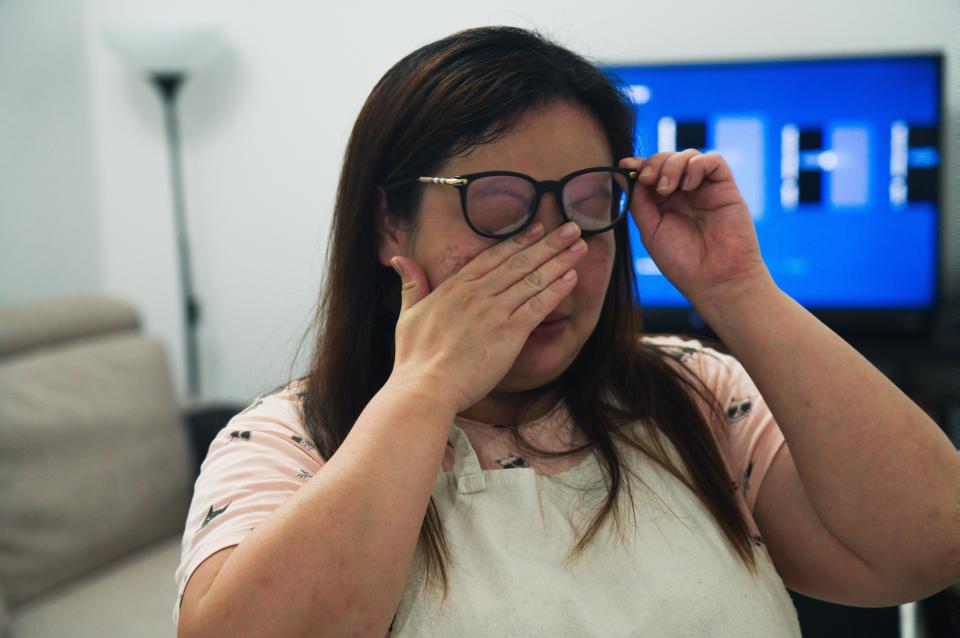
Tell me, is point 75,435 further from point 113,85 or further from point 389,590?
point 113,85

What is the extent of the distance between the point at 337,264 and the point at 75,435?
4.43 feet

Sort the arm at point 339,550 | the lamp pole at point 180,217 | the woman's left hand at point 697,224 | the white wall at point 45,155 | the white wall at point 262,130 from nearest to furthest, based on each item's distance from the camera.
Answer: the arm at point 339,550
the woman's left hand at point 697,224
the white wall at point 262,130
the white wall at point 45,155
the lamp pole at point 180,217

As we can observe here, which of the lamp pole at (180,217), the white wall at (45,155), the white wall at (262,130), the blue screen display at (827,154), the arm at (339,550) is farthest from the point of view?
the lamp pole at (180,217)

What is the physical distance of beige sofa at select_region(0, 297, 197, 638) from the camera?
194cm

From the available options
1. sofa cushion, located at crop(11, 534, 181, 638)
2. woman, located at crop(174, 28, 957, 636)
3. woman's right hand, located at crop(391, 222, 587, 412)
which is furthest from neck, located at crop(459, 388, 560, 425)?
sofa cushion, located at crop(11, 534, 181, 638)

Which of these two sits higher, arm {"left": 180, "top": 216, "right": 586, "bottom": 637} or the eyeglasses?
the eyeglasses

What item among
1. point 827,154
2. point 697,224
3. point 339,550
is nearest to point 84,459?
point 339,550

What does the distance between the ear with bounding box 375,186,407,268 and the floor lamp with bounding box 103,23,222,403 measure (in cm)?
219

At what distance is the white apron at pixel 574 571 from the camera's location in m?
0.89

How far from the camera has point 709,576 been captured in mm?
932

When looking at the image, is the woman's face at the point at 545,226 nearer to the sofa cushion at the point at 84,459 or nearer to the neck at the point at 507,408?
the neck at the point at 507,408

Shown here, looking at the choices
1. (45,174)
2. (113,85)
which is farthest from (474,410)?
(113,85)

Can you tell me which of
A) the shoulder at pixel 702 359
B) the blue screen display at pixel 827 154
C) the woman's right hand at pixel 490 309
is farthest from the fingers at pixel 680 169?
the blue screen display at pixel 827 154

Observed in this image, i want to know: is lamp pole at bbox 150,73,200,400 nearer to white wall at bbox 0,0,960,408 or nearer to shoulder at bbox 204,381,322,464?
white wall at bbox 0,0,960,408
